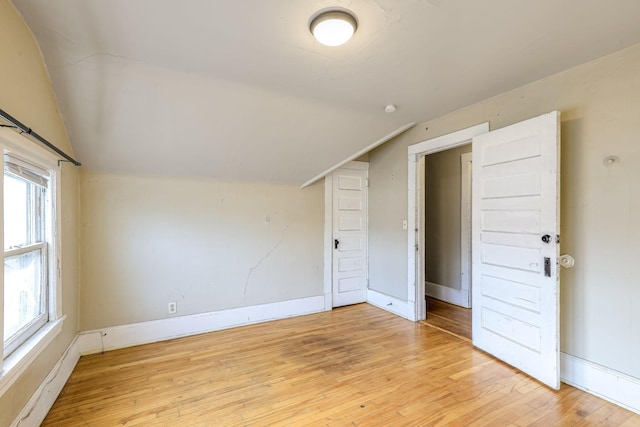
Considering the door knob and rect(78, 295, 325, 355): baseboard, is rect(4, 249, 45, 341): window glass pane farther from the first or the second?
the door knob

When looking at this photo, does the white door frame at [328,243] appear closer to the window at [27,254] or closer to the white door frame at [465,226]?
the white door frame at [465,226]

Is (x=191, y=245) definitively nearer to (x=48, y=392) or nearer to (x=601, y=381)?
(x=48, y=392)

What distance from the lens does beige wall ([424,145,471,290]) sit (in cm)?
432

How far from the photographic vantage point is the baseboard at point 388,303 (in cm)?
370

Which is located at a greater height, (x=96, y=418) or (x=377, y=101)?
(x=377, y=101)

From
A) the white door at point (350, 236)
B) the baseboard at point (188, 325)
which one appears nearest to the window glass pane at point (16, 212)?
the baseboard at point (188, 325)

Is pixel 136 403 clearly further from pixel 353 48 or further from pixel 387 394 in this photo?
pixel 353 48

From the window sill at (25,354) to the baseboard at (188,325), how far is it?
2.71ft

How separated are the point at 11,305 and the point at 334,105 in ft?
8.78

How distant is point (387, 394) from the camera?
2109 millimetres

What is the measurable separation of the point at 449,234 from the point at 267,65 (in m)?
3.58

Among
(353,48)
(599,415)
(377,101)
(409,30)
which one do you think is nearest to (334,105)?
(377,101)

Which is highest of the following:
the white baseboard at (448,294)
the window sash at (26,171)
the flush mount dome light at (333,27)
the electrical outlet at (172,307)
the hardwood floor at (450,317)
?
the flush mount dome light at (333,27)

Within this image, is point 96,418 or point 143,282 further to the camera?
point 143,282
